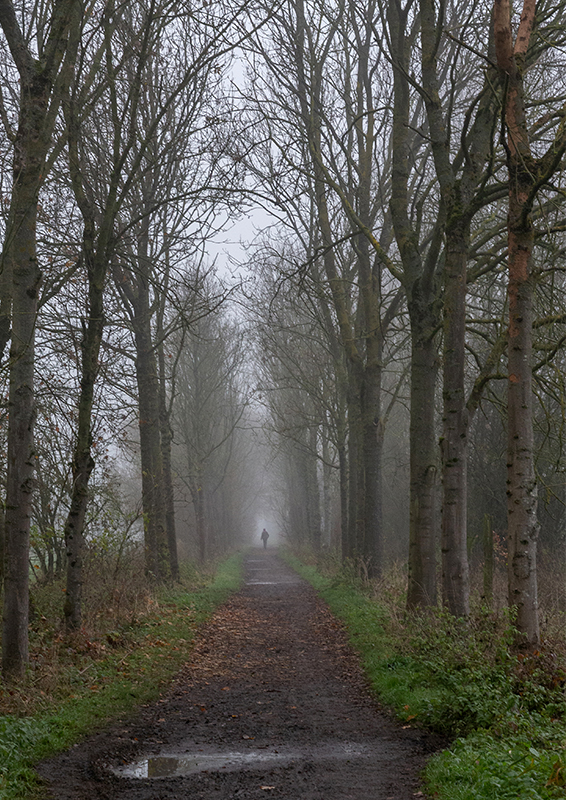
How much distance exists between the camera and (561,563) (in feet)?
59.2

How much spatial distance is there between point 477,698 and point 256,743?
6.73ft

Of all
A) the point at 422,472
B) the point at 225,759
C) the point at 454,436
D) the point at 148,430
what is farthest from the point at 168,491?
the point at 225,759

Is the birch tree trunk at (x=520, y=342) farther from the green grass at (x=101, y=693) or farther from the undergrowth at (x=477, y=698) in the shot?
the green grass at (x=101, y=693)

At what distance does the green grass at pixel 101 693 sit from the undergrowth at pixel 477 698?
→ 9.04 ft

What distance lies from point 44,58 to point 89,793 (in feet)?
23.0

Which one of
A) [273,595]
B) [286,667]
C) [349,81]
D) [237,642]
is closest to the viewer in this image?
[286,667]

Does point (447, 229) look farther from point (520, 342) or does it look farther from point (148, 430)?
point (148, 430)

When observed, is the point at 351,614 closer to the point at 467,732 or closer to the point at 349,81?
the point at 467,732

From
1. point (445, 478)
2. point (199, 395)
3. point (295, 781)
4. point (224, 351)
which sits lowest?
point (295, 781)

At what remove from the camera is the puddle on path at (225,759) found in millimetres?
5477

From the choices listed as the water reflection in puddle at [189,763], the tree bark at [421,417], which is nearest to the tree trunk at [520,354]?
the water reflection in puddle at [189,763]

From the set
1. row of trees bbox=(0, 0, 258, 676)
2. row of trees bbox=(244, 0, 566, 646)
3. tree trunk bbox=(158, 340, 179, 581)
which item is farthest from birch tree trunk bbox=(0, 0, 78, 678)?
tree trunk bbox=(158, 340, 179, 581)

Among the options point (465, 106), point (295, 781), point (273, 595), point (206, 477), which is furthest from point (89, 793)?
point (206, 477)

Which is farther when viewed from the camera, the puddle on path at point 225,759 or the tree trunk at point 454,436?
the tree trunk at point 454,436
